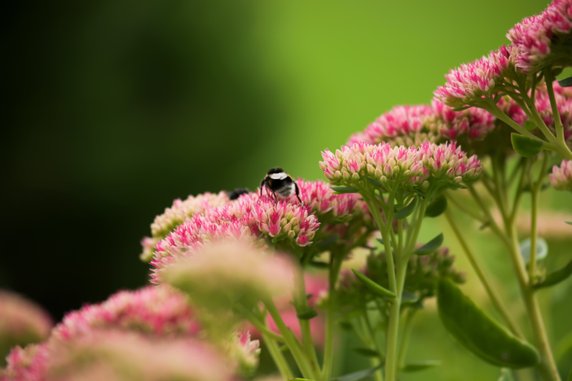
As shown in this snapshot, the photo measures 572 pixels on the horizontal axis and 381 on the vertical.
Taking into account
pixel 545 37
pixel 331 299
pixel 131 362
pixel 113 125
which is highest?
pixel 113 125

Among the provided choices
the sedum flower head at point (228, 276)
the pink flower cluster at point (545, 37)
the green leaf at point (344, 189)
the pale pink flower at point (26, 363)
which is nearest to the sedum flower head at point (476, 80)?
the pink flower cluster at point (545, 37)

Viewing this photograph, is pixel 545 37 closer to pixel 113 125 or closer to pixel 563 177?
pixel 563 177

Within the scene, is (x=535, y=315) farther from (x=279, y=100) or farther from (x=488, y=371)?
(x=279, y=100)

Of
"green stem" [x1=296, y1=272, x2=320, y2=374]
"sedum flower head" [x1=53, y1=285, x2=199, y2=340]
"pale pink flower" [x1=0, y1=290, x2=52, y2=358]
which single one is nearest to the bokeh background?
"pale pink flower" [x1=0, y1=290, x2=52, y2=358]

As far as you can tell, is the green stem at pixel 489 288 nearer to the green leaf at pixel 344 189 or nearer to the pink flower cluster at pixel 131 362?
the green leaf at pixel 344 189

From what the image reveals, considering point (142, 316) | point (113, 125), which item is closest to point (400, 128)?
point (142, 316)

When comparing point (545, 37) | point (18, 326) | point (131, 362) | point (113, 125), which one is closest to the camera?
point (131, 362)
